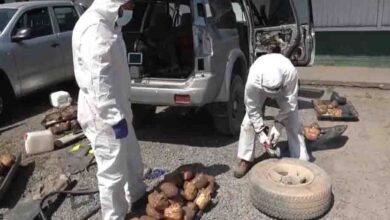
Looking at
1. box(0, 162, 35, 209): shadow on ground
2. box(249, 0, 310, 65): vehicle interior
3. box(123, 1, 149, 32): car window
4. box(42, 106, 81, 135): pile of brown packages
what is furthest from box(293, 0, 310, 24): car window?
box(0, 162, 35, 209): shadow on ground

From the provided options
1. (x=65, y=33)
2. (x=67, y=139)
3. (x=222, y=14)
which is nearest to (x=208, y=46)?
(x=222, y=14)

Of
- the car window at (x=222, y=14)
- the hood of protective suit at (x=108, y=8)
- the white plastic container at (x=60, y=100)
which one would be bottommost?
the white plastic container at (x=60, y=100)

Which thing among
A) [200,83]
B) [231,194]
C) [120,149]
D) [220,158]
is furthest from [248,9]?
[120,149]

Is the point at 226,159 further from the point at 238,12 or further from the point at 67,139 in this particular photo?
the point at 238,12

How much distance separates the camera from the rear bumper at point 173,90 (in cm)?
492

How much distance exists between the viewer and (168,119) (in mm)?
6641

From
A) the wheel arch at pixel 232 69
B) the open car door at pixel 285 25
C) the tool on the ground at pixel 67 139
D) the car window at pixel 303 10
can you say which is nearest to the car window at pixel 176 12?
the wheel arch at pixel 232 69

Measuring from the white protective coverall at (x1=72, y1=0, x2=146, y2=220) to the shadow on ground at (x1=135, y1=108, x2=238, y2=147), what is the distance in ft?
6.82

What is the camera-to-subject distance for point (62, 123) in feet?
20.1

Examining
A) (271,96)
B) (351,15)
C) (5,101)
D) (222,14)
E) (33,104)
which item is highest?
(222,14)

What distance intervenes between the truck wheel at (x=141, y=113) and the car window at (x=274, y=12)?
2201mm

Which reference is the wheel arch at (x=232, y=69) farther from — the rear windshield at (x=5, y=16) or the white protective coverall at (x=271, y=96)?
the rear windshield at (x=5, y=16)

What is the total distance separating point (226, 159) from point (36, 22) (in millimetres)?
4558

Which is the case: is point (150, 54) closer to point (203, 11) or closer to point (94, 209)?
point (203, 11)
